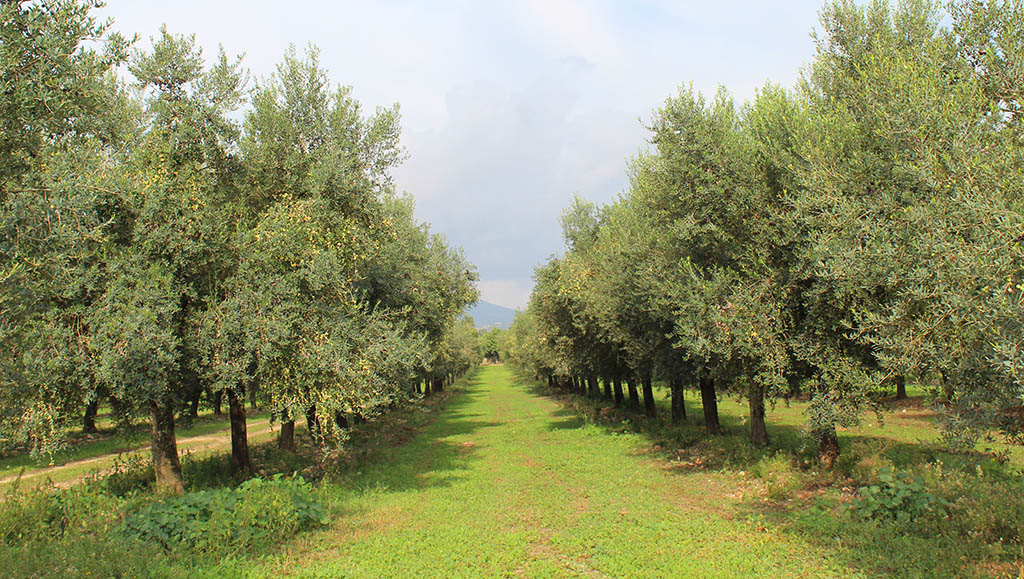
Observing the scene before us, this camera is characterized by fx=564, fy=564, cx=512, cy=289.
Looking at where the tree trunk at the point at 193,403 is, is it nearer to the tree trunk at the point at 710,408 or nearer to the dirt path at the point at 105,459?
the dirt path at the point at 105,459

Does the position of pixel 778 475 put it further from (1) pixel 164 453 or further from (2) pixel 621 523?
(1) pixel 164 453

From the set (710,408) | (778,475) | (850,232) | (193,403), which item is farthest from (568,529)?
(710,408)

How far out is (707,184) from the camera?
15859 millimetres

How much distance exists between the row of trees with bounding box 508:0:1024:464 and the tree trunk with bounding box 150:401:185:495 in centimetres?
1318

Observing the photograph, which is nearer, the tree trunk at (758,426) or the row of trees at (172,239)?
the row of trees at (172,239)

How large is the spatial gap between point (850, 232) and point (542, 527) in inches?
341

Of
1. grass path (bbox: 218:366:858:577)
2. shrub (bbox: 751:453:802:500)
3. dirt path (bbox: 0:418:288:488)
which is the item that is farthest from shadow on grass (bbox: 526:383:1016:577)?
dirt path (bbox: 0:418:288:488)

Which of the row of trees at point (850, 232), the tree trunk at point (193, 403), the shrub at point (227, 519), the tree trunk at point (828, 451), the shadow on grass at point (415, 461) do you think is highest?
the row of trees at point (850, 232)

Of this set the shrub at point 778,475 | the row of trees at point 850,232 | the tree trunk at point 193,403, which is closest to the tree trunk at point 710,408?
the row of trees at point 850,232

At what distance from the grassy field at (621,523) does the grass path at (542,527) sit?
47 millimetres

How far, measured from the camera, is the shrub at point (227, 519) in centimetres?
1019

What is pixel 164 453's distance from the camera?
1409 cm

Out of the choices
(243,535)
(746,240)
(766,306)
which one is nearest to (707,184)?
(746,240)

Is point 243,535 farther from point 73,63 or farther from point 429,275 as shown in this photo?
point 429,275
